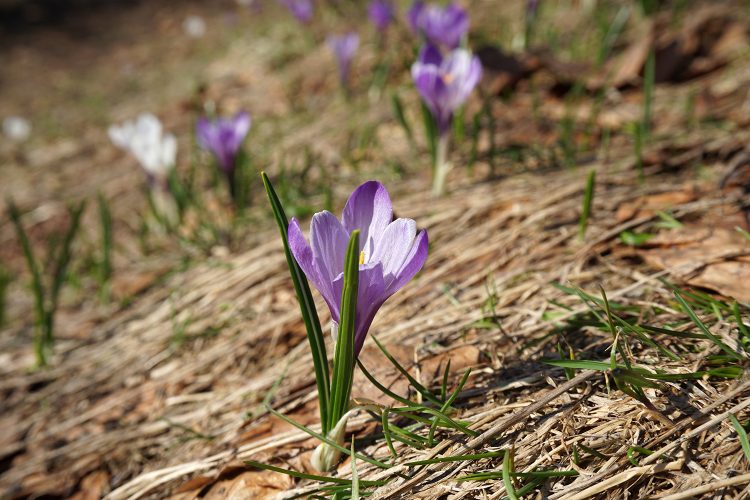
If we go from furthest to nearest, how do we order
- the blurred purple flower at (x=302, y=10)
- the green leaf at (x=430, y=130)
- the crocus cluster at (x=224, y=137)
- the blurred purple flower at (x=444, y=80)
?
the blurred purple flower at (x=302, y=10) → the crocus cluster at (x=224, y=137) → the green leaf at (x=430, y=130) → the blurred purple flower at (x=444, y=80)

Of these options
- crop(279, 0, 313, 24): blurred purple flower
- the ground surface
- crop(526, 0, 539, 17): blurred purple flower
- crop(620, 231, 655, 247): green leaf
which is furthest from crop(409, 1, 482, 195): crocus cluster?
crop(279, 0, 313, 24): blurred purple flower

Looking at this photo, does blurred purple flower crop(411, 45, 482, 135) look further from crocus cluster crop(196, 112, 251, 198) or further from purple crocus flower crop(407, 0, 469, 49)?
crocus cluster crop(196, 112, 251, 198)

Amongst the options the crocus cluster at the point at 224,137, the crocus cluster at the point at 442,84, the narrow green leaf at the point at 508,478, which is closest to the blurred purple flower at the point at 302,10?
the crocus cluster at the point at 224,137

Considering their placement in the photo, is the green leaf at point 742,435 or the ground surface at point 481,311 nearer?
the green leaf at point 742,435

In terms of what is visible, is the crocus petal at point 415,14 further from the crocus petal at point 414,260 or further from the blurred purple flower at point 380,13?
the crocus petal at point 414,260

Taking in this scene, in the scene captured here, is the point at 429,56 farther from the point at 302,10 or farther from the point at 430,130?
the point at 302,10

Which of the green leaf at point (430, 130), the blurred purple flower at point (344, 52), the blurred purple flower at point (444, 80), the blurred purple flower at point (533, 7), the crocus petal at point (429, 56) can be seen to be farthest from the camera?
the blurred purple flower at point (344, 52)

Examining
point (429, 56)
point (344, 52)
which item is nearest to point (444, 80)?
point (429, 56)
